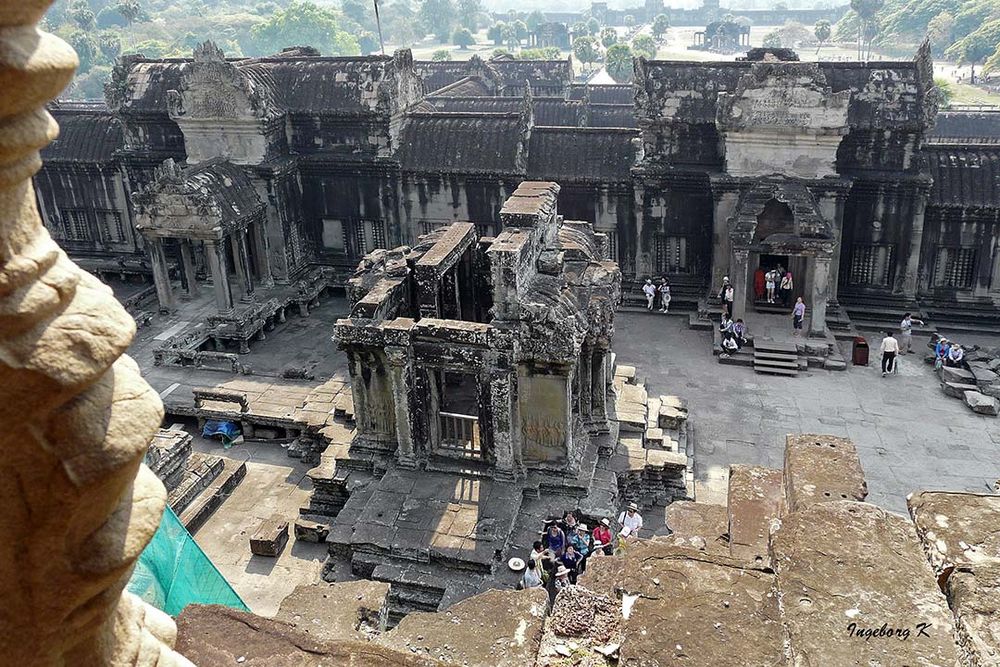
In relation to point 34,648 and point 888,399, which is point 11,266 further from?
point 888,399

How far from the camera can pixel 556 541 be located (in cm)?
1391

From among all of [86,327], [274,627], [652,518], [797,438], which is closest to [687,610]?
[274,627]

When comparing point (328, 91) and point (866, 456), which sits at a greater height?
point (328, 91)

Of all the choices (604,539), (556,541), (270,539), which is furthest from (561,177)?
(270,539)

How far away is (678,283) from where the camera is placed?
25.9m

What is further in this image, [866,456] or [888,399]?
[888,399]

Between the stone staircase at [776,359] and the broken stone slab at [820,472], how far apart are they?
13.3 metres

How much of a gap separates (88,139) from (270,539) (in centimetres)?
2170

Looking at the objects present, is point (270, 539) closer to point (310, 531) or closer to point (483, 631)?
point (310, 531)

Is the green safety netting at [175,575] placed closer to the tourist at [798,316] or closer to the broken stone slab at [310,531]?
the broken stone slab at [310,531]

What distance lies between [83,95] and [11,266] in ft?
415

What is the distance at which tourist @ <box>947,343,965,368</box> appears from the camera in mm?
21219

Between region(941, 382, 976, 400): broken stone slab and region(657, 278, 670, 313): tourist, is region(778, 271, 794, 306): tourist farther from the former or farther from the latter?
region(941, 382, 976, 400): broken stone slab

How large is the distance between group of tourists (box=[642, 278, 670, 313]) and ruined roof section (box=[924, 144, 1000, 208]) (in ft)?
25.0
